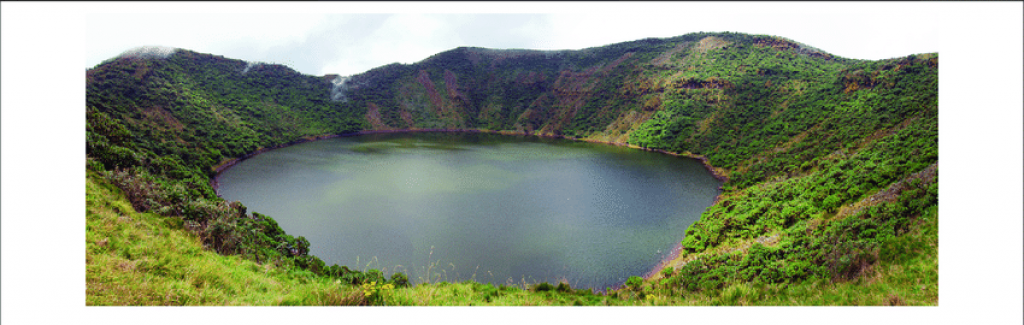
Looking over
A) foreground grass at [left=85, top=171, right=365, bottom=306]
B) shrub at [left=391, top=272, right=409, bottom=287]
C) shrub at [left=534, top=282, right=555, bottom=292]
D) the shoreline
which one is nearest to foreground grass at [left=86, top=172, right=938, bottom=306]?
foreground grass at [left=85, top=171, right=365, bottom=306]

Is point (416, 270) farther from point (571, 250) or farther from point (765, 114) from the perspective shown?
point (765, 114)

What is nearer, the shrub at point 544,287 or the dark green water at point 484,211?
the shrub at point 544,287

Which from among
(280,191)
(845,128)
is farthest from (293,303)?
(845,128)

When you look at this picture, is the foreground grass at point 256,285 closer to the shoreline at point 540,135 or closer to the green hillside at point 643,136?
the green hillside at point 643,136

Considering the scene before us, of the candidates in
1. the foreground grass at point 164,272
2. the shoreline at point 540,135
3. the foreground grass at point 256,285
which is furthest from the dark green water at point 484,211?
the foreground grass at point 164,272

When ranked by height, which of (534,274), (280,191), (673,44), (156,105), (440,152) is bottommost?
(534,274)

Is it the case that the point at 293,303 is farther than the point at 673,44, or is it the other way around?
the point at 673,44

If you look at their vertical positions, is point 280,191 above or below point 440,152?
below

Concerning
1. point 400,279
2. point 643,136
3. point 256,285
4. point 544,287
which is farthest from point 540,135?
point 256,285
